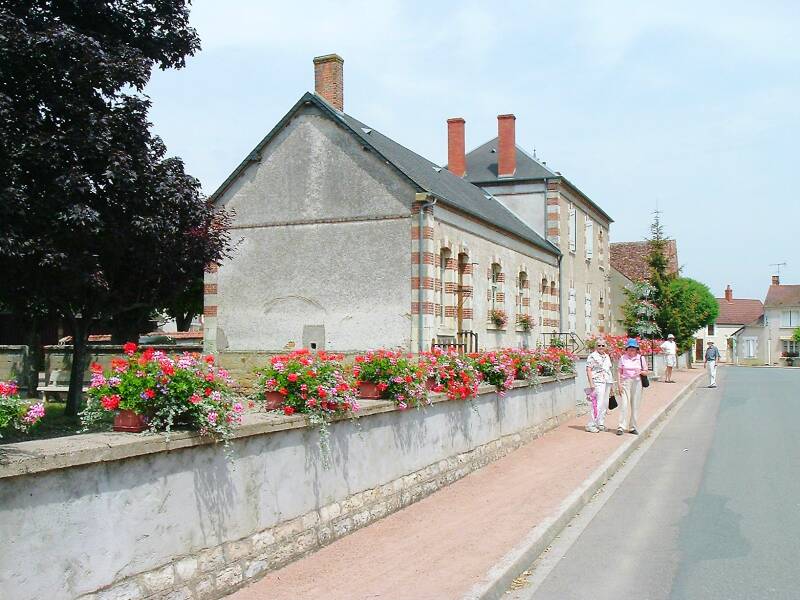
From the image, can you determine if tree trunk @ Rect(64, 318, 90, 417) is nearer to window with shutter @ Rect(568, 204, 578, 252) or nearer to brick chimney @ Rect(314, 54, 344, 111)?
brick chimney @ Rect(314, 54, 344, 111)

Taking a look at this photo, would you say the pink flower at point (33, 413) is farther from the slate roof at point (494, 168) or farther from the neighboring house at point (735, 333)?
the neighboring house at point (735, 333)

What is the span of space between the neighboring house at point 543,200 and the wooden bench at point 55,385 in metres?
17.1

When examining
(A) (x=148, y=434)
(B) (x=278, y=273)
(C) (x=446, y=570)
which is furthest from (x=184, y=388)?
(B) (x=278, y=273)

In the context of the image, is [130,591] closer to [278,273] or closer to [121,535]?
[121,535]

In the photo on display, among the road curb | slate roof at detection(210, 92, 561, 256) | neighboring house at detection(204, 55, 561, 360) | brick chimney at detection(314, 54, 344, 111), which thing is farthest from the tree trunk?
brick chimney at detection(314, 54, 344, 111)

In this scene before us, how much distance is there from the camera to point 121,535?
14.6ft

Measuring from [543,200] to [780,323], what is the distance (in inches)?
2275

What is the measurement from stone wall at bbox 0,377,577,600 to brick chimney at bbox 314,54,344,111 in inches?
640

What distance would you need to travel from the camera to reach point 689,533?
23.8ft

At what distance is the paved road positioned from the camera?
570 centimetres

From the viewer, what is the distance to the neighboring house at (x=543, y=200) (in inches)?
1235

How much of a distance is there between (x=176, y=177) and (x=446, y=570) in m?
8.15

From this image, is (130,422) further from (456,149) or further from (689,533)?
(456,149)

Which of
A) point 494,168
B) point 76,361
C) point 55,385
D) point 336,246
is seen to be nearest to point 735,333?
point 494,168
